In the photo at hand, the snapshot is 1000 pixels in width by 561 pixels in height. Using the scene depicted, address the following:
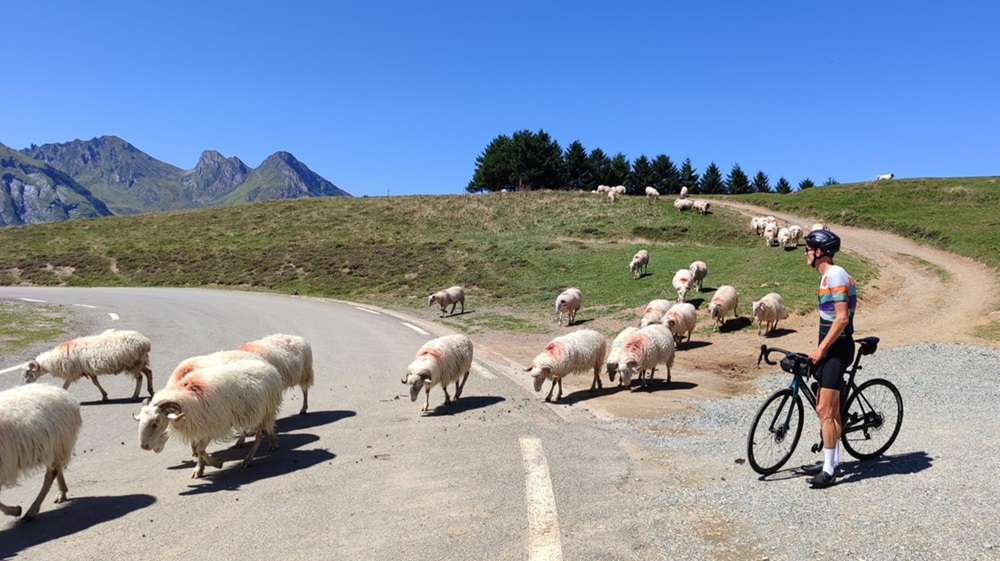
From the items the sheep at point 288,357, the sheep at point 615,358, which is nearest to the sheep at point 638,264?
the sheep at point 615,358

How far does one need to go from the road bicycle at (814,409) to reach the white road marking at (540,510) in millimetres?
2331

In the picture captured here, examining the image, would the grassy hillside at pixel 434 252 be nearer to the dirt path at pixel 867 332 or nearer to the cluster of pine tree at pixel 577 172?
the dirt path at pixel 867 332

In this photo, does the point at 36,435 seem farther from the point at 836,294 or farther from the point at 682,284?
the point at 682,284

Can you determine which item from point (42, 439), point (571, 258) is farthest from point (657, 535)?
point (571, 258)

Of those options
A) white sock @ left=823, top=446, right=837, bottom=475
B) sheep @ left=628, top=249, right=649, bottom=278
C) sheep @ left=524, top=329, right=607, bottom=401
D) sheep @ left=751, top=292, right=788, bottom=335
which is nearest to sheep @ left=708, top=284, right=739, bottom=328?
sheep @ left=751, top=292, right=788, bottom=335

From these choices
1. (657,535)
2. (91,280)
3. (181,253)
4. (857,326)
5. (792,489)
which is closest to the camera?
(657,535)

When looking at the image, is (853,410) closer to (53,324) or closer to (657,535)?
(657,535)

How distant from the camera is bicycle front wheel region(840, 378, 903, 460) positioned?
23.0ft

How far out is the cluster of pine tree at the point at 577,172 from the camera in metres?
85.0

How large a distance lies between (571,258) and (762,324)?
2062 centimetres

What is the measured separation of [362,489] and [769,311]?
1564cm

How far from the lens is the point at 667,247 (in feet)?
133

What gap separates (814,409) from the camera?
6.75 m

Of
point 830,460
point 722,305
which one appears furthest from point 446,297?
point 830,460
